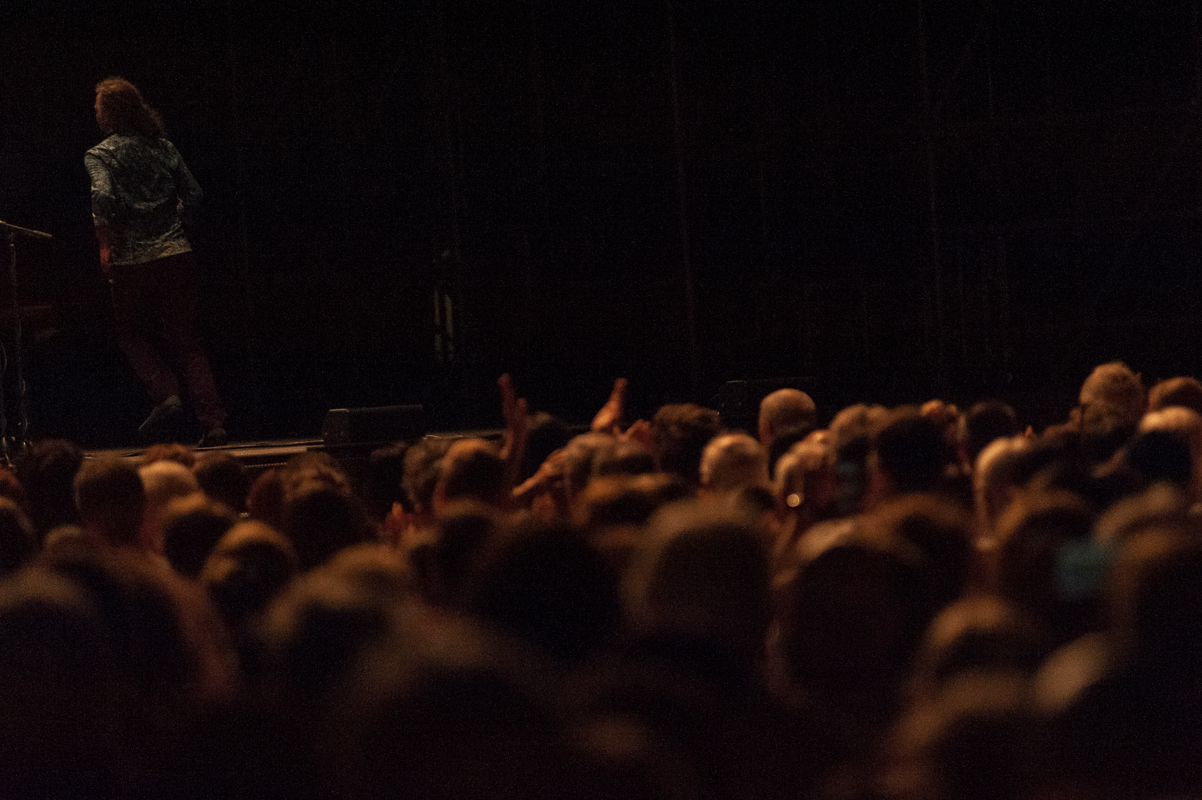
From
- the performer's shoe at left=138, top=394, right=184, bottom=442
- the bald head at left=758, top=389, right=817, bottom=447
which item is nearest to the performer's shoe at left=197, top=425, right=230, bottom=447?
the performer's shoe at left=138, top=394, right=184, bottom=442

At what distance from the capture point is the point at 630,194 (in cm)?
1059

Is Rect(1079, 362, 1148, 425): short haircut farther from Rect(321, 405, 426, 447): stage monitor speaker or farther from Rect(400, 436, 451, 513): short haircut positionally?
Rect(321, 405, 426, 447): stage monitor speaker

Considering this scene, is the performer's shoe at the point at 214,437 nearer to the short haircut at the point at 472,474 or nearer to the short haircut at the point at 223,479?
the short haircut at the point at 223,479

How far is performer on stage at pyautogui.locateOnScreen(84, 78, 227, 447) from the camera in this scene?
7.07 meters

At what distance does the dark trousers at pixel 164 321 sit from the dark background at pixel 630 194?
226 cm

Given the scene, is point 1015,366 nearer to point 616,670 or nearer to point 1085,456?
point 1085,456

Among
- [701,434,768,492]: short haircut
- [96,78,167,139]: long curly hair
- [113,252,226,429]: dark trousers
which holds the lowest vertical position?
[701,434,768,492]: short haircut

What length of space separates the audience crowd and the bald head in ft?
5.72

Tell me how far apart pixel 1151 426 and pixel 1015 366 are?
7036 millimetres

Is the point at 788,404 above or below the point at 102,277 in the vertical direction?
below

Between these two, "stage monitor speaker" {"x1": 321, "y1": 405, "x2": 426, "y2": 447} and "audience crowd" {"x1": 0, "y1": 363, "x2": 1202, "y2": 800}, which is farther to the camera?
"stage monitor speaker" {"x1": 321, "y1": 405, "x2": 426, "y2": 447}

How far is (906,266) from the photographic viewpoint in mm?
10984

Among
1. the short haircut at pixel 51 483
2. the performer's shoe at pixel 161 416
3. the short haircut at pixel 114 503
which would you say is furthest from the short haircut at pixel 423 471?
the performer's shoe at pixel 161 416

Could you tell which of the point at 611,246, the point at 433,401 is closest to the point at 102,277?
the point at 433,401
